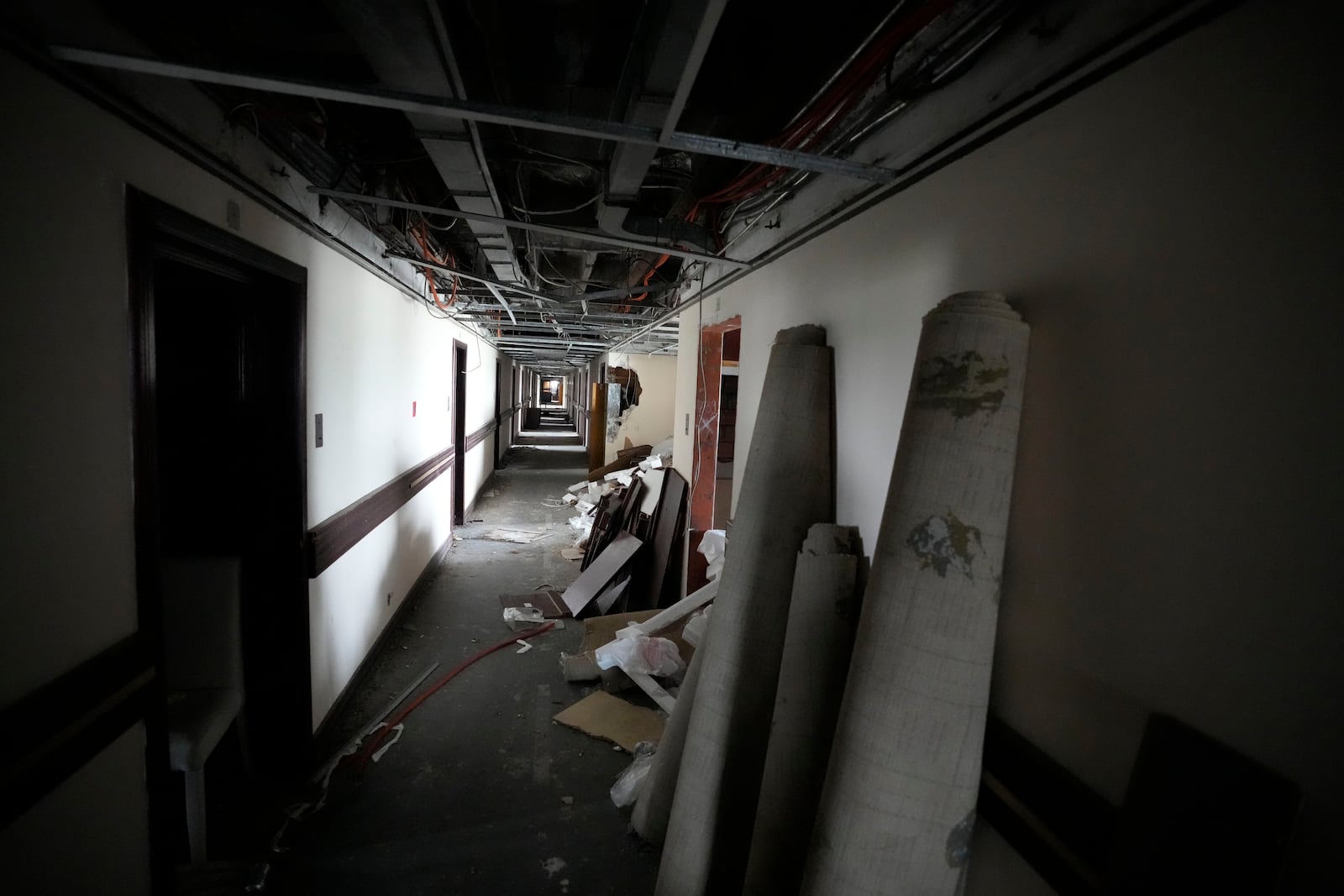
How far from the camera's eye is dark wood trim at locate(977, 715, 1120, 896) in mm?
946

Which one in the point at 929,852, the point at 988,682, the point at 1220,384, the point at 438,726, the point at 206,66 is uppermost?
the point at 206,66

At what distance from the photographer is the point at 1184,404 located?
2.81ft

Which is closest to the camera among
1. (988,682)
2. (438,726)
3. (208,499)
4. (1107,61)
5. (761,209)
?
(1107,61)

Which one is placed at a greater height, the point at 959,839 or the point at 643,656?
the point at 959,839

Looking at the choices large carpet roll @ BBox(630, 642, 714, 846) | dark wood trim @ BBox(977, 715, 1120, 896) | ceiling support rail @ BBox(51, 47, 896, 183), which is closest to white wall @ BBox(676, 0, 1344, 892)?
dark wood trim @ BBox(977, 715, 1120, 896)

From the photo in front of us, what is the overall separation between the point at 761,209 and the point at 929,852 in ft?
7.82

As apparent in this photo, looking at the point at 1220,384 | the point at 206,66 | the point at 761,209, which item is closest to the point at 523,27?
the point at 206,66

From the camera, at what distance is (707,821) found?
1.69 metres

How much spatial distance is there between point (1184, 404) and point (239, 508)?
3026 millimetres

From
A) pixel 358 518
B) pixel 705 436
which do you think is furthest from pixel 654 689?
pixel 358 518

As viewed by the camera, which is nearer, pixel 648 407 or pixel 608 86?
pixel 608 86

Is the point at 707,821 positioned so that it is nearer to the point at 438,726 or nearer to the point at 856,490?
the point at 856,490

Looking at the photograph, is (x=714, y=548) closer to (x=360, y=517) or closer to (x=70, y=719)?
(x=360, y=517)

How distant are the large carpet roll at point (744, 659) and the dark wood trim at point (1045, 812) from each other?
2.25 feet
